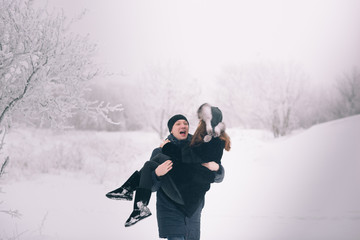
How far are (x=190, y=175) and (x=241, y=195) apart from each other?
397 centimetres

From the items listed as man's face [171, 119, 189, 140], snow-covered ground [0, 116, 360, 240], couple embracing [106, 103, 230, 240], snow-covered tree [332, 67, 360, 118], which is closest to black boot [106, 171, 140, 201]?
couple embracing [106, 103, 230, 240]

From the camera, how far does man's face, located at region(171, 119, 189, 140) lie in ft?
8.95

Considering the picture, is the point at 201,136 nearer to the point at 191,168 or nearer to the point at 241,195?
the point at 191,168

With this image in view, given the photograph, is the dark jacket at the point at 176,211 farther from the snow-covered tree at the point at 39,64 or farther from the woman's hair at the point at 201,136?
the snow-covered tree at the point at 39,64

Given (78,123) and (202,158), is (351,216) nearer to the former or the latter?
(202,158)

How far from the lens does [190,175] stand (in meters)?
2.62

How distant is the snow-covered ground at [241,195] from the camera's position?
199 inches

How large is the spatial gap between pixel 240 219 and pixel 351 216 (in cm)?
182

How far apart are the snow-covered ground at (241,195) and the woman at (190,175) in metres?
2.40

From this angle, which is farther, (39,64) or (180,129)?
(39,64)

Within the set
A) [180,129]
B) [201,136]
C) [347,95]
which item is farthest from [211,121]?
[347,95]

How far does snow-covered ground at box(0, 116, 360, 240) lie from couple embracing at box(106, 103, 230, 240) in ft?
7.64

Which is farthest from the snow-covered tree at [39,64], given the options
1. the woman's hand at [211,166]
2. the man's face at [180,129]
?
the woman's hand at [211,166]

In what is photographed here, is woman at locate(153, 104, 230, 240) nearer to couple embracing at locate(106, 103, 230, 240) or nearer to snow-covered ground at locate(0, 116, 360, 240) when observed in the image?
couple embracing at locate(106, 103, 230, 240)
